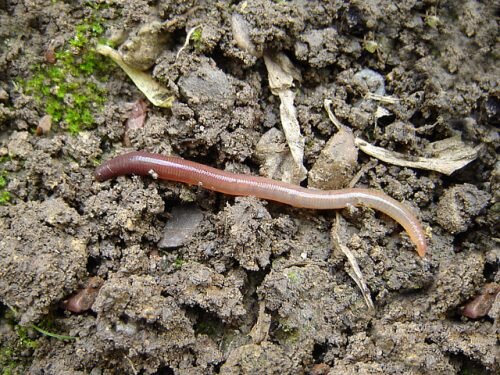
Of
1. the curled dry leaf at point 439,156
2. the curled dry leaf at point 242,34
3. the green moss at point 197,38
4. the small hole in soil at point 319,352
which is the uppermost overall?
the curled dry leaf at point 242,34

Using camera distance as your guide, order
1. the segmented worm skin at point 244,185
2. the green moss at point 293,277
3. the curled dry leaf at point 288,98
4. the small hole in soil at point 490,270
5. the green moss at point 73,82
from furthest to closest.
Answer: the green moss at point 73,82 → the curled dry leaf at point 288,98 → the segmented worm skin at point 244,185 → the small hole in soil at point 490,270 → the green moss at point 293,277

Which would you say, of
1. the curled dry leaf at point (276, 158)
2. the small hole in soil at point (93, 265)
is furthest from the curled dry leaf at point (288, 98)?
the small hole in soil at point (93, 265)

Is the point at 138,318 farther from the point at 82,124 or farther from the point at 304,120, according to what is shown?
the point at 304,120

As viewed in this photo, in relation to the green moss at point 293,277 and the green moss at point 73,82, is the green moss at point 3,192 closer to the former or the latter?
the green moss at point 73,82

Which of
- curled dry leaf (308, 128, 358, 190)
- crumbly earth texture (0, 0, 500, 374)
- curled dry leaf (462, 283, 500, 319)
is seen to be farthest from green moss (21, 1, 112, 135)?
curled dry leaf (462, 283, 500, 319)

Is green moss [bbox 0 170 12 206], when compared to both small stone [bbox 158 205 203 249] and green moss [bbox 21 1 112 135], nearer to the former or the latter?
green moss [bbox 21 1 112 135]

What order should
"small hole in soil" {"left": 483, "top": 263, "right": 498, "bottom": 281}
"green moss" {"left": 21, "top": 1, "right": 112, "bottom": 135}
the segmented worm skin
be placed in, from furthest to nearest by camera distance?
"green moss" {"left": 21, "top": 1, "right": 112, "bottom": 135} < the segmented worm skin < "small hole in soil" {"left": 483, "top": 263, "right": 498, "bottom": 281}

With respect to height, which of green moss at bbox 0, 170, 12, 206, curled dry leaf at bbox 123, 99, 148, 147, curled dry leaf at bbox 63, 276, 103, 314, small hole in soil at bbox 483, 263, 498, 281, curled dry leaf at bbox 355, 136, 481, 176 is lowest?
curled dry leaf at bbox 63, 276, 103, 314

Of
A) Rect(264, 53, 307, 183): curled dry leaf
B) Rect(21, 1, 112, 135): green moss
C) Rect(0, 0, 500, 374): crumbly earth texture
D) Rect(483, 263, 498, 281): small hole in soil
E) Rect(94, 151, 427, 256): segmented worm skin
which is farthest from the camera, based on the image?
Rect(21, 1, 112, 135): green moss
